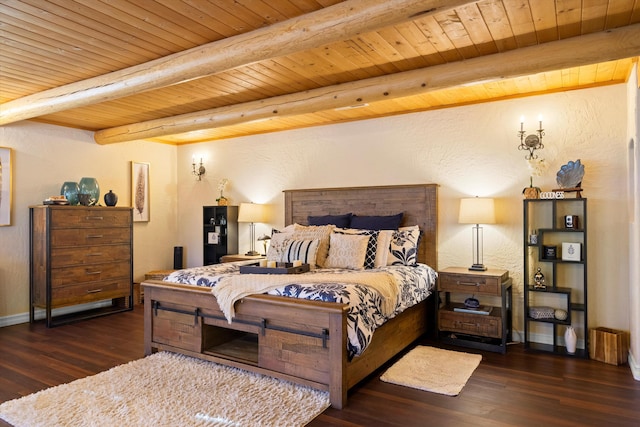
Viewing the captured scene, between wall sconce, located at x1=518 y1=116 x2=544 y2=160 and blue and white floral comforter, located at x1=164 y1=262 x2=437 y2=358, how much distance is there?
1.58 meters

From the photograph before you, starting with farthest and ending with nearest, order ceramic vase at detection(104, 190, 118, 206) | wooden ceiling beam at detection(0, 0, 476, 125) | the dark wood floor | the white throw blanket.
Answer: ceramic vase at detection(104, 190, 118, 206)
the white throw blanket
the dark wood floor
wooden ceiling beam at detection(0, 0, 476, 125)

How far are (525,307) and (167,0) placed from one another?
11.9ft

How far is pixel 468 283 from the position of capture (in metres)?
3.86

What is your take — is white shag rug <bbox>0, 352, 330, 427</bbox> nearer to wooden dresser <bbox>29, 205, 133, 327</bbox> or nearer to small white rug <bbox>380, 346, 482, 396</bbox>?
small white rug <bbox>380, 346, 482, 396</bbox>

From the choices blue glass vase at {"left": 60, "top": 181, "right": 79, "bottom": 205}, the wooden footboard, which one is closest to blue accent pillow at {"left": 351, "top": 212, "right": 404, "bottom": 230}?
the wooden footboard

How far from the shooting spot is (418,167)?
15.2ft

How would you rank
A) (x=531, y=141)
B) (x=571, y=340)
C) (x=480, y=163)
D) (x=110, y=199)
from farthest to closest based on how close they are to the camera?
1. (x=110, y=199)
2. (x=480, y=163)
3. (x=531, y=141)
4. (x=571, y=340)

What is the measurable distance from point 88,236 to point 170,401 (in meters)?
3.04

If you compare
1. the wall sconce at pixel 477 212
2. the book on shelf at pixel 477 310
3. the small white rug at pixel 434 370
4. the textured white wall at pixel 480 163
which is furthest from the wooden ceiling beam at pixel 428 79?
the small white rug at pixel 434 370

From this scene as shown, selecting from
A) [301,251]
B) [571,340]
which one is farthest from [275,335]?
[571,340]

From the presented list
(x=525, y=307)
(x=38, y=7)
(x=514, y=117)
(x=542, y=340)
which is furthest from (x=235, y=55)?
(x=542, y=340)

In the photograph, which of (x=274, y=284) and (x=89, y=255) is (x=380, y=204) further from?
(x=89, y=255)

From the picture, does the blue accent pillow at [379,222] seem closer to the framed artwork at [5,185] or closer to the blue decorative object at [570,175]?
A: the blue decorative object at [570,175]

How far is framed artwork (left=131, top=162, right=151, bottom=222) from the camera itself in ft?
19.6
